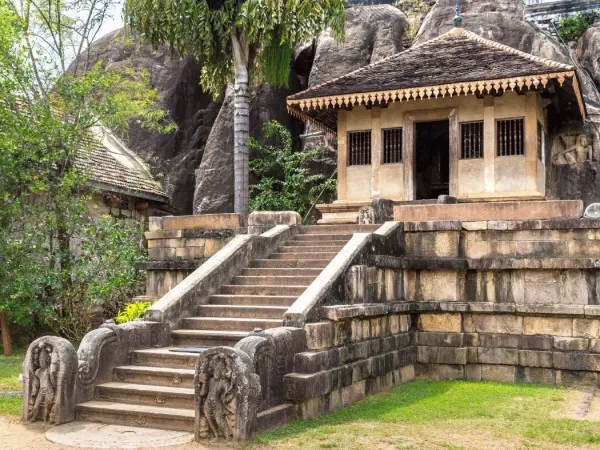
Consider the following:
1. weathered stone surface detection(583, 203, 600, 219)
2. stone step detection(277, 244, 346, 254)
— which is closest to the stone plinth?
weathered stone surface detection(583, 203, 600, 219)

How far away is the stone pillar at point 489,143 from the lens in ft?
51.6

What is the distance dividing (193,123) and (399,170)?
33.8 ft

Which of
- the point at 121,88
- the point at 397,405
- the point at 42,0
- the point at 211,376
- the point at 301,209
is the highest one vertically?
the point at 42,0

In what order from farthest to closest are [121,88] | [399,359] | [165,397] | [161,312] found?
[121,88], [399,359], [161,312], [165,397]

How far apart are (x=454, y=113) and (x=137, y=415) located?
10894 millimetres

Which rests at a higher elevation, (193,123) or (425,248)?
(193,123)

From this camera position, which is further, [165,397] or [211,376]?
[165,397]

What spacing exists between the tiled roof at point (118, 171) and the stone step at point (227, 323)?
→ 761cm

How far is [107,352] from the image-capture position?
8.84 meters

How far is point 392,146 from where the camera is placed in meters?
16.8

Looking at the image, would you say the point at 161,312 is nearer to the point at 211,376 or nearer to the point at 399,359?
the point at 211,376

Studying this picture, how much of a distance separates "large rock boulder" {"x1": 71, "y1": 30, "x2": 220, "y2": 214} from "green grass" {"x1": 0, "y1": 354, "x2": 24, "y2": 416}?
407 inches

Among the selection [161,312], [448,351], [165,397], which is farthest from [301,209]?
[165,397]

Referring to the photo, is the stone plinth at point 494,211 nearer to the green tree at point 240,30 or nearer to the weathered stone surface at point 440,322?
the weathered stone surface at point 440,322
